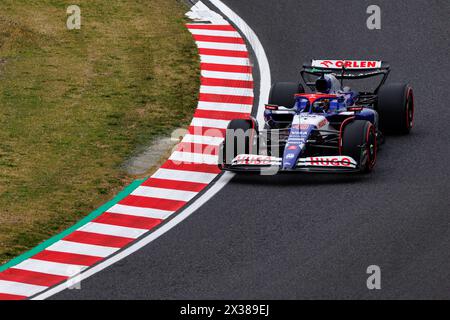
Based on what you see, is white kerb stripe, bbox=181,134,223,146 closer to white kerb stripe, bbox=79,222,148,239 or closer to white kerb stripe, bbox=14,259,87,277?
white kerb stripe, bbox=79,222,148,239

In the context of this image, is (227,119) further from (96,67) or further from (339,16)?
(339,16)

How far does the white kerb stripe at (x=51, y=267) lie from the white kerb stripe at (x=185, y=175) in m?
3.46

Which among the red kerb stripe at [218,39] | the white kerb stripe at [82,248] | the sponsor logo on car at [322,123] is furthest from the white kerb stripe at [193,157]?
the red kerb stripe at [218,39]

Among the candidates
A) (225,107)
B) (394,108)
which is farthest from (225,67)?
(394,108)

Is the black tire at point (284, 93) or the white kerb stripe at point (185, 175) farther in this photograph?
the black tire at point (284, 93)

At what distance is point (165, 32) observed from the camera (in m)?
27.4

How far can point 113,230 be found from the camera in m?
18.6

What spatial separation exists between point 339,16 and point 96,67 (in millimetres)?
5500

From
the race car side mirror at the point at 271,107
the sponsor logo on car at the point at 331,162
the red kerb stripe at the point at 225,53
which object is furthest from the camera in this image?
the red kerb stripe at the point at 225,53

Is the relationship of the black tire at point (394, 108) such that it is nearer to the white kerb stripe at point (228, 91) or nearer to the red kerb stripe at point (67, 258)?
the white kerb stripe at point (228, 91)

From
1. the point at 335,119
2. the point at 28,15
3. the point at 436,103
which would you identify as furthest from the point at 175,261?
the point at 28,15

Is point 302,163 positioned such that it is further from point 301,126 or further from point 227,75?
point 227,75

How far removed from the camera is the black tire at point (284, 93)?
22156 millimetres

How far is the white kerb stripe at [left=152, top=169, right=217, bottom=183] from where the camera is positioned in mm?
20453
